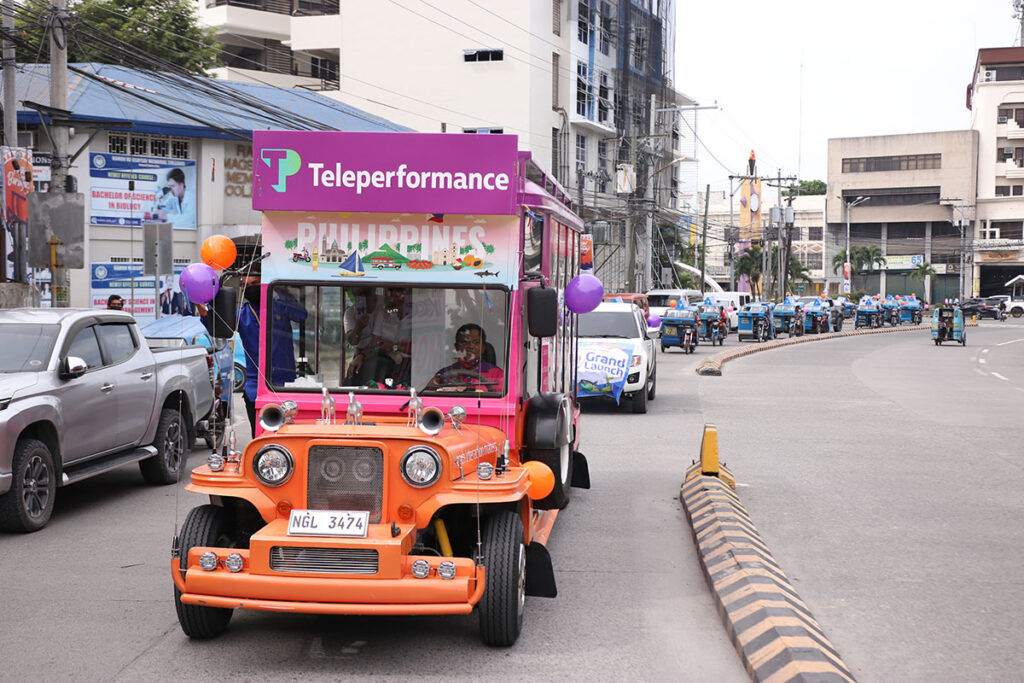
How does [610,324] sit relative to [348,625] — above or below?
above

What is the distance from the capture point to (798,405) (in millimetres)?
20344

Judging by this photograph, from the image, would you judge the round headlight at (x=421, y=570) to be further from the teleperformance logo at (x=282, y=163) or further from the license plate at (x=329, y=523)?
the teleperformance logo at (x=282, y=163)

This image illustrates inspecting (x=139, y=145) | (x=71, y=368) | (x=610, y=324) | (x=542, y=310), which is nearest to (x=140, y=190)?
(x=139, y=145)

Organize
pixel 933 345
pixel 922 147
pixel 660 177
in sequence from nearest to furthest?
pixel 933 345, pixel 660 177, pixel 922 147

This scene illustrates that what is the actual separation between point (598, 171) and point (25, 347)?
50.1 metres

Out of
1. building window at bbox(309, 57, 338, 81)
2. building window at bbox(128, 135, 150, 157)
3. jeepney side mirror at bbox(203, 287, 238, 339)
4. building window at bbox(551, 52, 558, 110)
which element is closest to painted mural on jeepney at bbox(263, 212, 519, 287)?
jeepney side mirror at bbox(203, 287, 238, 339)

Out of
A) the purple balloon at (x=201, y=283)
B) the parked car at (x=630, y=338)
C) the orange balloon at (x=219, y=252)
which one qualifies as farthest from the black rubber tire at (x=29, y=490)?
the parked car at (x=630, y=338)

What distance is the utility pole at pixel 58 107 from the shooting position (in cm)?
1755

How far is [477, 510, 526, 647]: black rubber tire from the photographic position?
6.00 meters

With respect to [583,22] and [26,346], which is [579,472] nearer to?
[26,346]

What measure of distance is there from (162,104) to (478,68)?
922 inches

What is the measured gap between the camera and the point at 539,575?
6.75 m

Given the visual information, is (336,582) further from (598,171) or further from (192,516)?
(598,171)

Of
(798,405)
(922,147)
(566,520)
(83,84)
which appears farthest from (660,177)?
(566,520)
